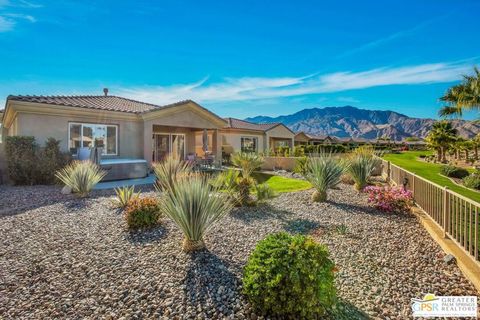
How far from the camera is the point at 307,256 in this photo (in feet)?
10.9

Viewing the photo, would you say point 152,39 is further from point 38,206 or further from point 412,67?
point 412,67

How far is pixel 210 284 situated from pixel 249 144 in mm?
27283

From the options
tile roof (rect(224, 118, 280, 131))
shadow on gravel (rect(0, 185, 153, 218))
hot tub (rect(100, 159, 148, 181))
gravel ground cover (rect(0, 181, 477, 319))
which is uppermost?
tile roof (rect(224, 118, 280, 131))

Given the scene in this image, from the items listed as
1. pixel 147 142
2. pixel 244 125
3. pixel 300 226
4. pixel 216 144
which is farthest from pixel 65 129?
pixel 244 125

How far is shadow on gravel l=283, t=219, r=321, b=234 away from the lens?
21.0 feet

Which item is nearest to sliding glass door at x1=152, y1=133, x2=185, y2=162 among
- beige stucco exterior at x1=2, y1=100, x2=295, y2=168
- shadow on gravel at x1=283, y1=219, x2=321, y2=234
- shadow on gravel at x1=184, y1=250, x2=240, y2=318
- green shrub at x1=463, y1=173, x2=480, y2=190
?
beige stucco exterior at x1=2, y1=100, x2=295, y2=168

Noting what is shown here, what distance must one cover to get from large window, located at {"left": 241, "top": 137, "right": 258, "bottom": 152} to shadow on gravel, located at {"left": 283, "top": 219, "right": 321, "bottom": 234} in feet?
74.1

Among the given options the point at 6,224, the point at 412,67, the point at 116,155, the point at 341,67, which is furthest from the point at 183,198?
the point at 341,67

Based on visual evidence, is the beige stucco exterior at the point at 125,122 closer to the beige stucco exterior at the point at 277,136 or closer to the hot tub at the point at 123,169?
the hot tub at the point at 123,169

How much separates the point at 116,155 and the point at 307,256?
14.9 meters

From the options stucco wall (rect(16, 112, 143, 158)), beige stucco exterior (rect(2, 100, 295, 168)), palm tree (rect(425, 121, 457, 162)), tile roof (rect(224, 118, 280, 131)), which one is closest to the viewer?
stucco wall (rect(16, 112, 143, 158))

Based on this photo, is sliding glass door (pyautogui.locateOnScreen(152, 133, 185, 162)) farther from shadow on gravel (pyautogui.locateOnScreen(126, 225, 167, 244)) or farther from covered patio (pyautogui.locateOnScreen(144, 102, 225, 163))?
shadow on gravel (pyautogui.locateOnScreen(126, 225, 167, 244))

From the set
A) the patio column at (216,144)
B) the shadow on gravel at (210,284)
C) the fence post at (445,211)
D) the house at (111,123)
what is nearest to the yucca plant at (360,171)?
the fence post at (445,211)

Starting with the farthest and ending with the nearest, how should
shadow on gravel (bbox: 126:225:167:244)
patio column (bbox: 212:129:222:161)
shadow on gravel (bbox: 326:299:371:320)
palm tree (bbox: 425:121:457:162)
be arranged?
palm tree (bbox: 425:121:457:162) < patio column (bbox: 212:129:222:161) < shadow on gravel (bbox: 126:225:167:244) < shadow on gravel (bbox: 326:299:371:320)
